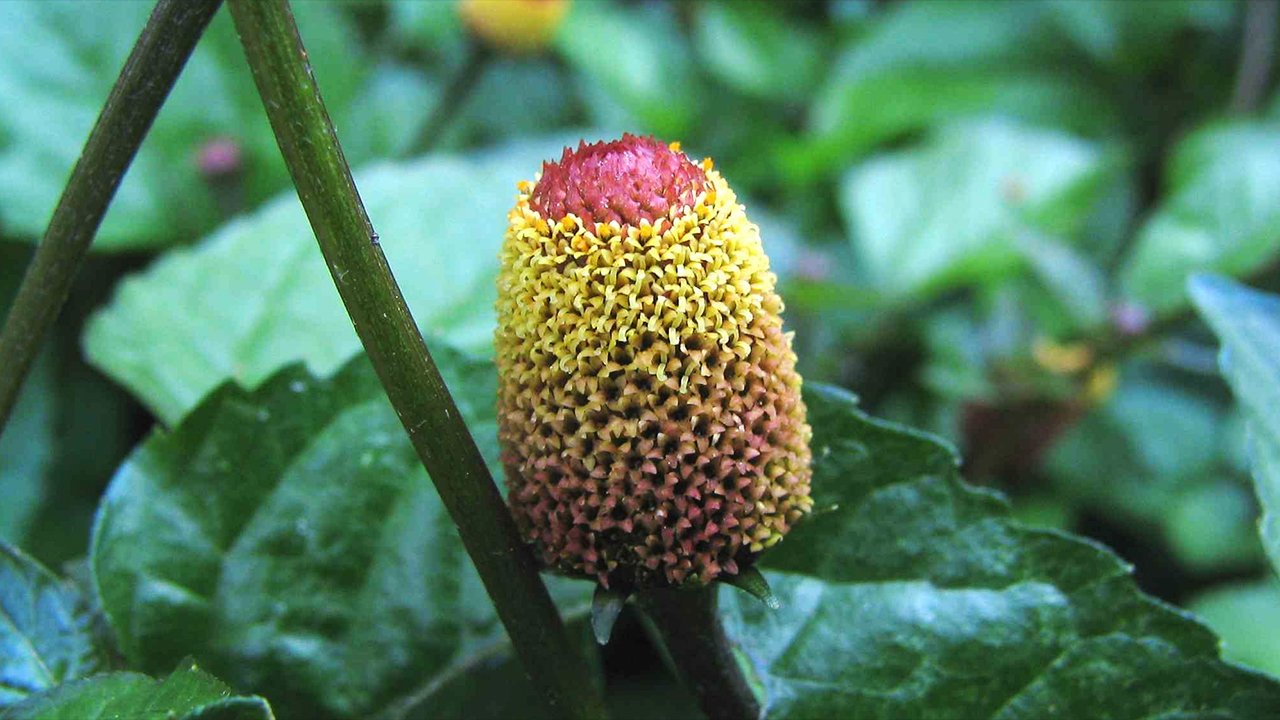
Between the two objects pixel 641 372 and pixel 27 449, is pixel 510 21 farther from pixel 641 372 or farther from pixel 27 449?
pixel 641 372

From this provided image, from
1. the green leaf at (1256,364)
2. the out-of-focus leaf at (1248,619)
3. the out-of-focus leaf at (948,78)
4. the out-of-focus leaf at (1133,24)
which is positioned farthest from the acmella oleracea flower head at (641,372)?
the out-of-focus leaf at (1133,24)

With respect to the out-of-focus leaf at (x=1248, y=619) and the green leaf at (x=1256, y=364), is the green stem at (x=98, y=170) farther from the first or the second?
the out-of-focus leaf at (x=1248, y=619)

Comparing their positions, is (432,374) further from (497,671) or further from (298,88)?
(497,671)

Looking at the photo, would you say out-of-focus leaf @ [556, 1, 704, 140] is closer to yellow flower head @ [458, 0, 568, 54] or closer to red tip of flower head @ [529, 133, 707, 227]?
yellow flower head @ [458, 0, 568, 54]

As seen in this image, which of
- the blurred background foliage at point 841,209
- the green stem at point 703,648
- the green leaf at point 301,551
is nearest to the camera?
the green stem at point 703,648

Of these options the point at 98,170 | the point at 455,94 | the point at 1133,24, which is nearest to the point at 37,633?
the point at 98,170

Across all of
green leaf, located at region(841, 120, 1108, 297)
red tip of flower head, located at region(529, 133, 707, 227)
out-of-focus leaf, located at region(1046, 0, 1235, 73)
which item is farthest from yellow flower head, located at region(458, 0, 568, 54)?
red tip of flower head, located at region(529, 133, 707, 227)
